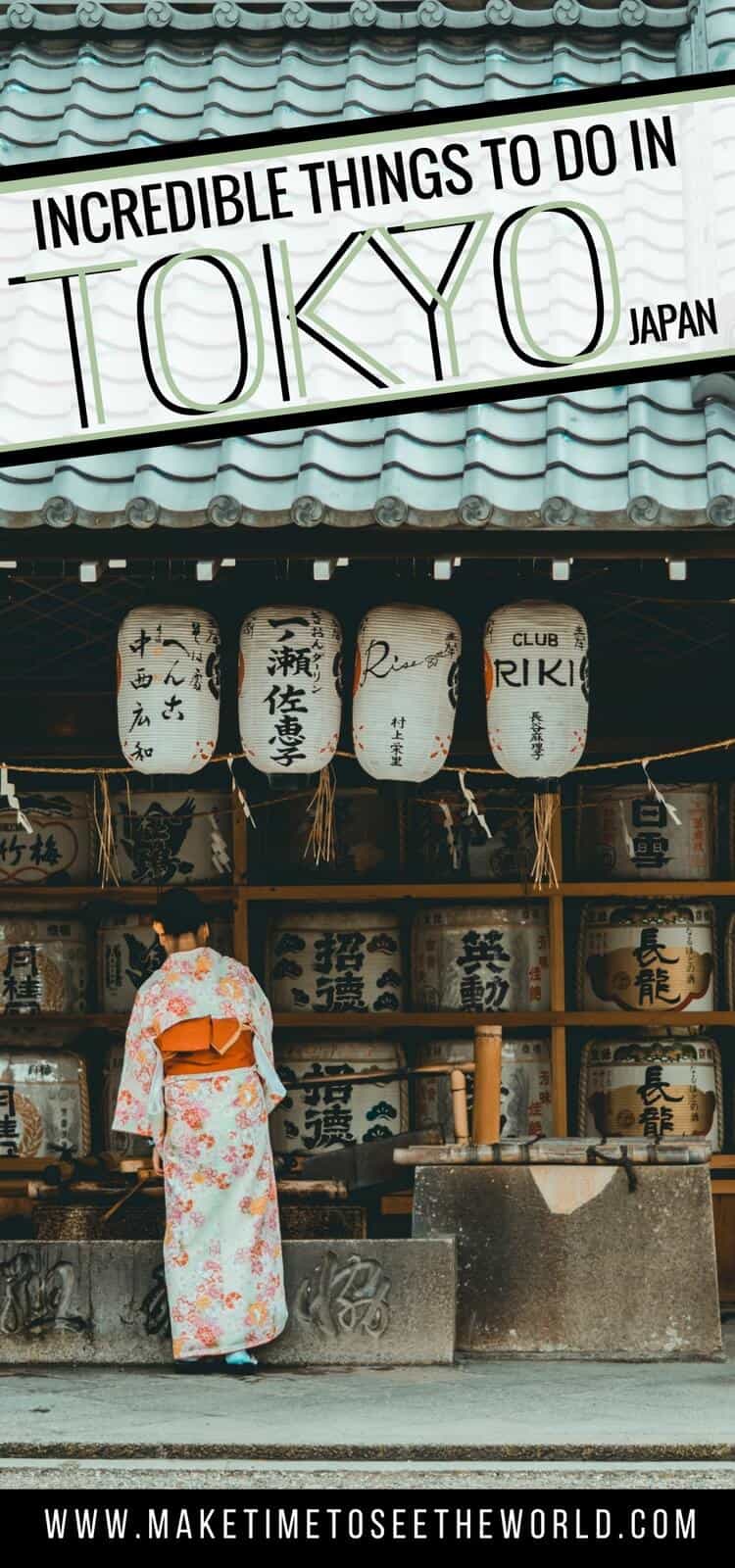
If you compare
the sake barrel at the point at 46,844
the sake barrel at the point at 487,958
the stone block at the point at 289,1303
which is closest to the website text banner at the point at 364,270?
the sake barrel at the point at 46,844

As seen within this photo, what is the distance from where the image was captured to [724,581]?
9.33m

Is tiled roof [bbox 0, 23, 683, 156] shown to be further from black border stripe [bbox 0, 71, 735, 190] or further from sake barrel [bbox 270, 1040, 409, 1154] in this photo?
sake barrel [bbox 270, 1040, 409, 1154]

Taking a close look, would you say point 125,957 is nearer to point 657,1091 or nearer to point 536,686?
point 657,1091

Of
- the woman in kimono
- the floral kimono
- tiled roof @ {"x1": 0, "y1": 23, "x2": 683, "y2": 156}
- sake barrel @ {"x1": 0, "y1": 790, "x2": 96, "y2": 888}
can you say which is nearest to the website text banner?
tiled roof @ {"x1": 0, "y1": 23, "x2": 683, "y2": 156}

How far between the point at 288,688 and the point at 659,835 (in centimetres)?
281

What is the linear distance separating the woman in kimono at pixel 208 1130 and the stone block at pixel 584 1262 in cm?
82

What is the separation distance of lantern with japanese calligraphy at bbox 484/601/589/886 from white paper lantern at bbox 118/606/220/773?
3.99 feet

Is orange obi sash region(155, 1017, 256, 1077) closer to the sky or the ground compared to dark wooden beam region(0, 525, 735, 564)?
closer to the ground

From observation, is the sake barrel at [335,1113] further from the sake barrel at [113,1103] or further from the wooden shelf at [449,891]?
the wooden shelf at [449,891]

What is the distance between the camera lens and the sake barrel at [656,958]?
1125 cm

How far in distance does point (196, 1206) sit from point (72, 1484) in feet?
6.91

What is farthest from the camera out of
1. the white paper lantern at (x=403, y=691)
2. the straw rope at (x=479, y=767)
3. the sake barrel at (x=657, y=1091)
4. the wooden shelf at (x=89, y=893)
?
the wooden shelf at (x=89, y=893)

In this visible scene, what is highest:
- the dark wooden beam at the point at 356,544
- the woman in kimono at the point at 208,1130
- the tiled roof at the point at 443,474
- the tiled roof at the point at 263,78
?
the tiled roof at the point at 263,78

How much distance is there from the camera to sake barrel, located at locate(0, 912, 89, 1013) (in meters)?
11.5
